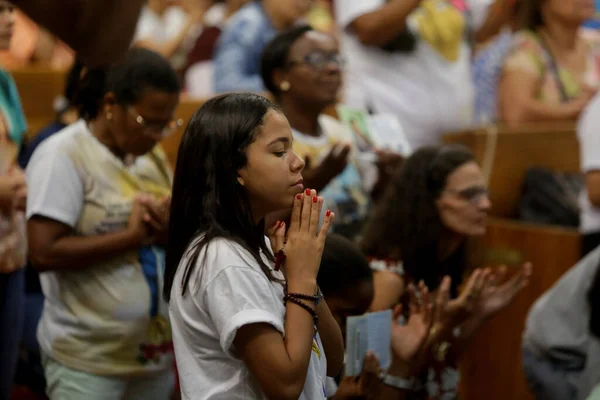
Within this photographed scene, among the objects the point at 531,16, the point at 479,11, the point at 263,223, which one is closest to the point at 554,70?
the point at 531,16

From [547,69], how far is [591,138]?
3.25ft

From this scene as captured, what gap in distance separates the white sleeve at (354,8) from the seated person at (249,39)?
1.27ft

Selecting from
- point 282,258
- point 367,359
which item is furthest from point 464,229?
point 282,258

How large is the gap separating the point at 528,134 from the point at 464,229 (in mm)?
1672

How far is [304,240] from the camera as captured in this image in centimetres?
200

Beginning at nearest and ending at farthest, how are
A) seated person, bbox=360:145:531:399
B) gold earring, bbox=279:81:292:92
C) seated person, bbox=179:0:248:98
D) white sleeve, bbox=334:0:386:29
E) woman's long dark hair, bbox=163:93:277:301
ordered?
1. woman's long dark hair, bbox=163:93:277:301
2. seated person, bbox=360:145:531:399
3. gold earring, bbox=279:81:292:92
4. white sleeve, bbox=334:0:386:29
5. seated person, bbox=179:0:248:98

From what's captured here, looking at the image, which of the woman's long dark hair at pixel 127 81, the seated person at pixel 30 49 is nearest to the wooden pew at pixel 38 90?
the seated person at pixel 30 49

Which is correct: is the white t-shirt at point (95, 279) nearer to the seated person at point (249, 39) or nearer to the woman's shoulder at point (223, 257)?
the woman's shoulder at point (223, 257)

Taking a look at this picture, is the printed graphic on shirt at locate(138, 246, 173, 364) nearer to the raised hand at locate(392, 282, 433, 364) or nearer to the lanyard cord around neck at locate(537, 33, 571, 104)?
the raised hand at locate(392, 282, 433, 364)

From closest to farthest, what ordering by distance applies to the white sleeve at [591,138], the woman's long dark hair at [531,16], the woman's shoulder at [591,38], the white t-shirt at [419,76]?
the white sleeve at [591,138], the white t-shirt at [419,76], the woman's long dark hair at [531,16], the woman's shoulder at [591,38]

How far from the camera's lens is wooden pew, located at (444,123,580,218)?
4773mm

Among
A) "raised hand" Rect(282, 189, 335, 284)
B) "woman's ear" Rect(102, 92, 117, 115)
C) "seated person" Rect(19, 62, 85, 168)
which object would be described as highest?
"raised hand" Rect(282, 189, 335, 284)

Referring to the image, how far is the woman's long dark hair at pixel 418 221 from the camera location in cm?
332

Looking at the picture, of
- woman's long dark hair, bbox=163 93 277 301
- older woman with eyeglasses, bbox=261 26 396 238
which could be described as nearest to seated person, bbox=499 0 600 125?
older woman with eyeglasses, bbox=261 26 396 238
